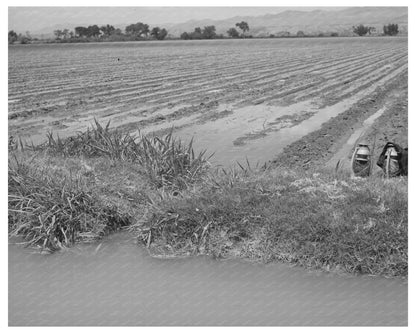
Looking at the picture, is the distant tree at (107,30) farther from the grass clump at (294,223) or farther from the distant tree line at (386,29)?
the distant tree line at (386,29)

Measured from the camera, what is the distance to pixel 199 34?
10203 mm

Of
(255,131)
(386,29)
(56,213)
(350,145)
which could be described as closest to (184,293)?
(56,213)

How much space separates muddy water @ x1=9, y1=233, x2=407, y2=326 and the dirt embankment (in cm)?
217

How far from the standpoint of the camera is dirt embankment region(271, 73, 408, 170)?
5.90 m

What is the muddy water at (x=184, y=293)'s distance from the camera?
9.44ft

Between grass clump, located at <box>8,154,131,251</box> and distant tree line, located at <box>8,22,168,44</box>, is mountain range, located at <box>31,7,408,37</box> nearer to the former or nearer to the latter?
distant tree line, located at <box>8,22,168,44</box>

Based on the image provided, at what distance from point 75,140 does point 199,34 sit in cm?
538

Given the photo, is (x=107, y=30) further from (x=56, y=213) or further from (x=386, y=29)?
(x=386, y=29)

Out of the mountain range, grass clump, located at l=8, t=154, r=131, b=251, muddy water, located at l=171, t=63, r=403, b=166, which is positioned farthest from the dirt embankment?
grass clump, located at l=8, t=154, r=131, b=251

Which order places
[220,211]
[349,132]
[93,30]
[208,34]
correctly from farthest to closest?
[208,34] → [93,30] → [349,132] → [220,211]

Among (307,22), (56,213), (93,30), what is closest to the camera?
(56,213)

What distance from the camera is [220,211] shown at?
385cm

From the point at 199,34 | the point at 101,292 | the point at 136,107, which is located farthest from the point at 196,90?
the point at 101,292

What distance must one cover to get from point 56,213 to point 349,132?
4.59 m
